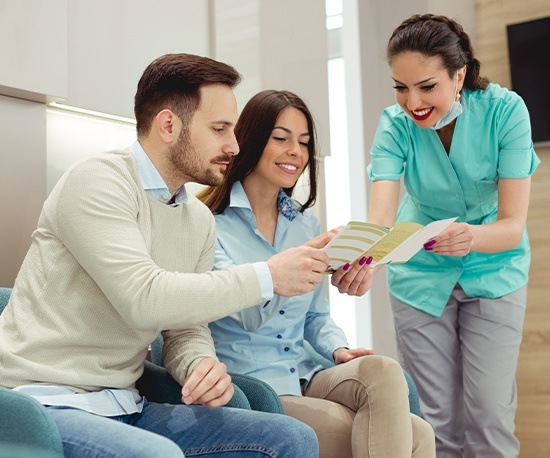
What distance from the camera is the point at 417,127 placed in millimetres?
2582

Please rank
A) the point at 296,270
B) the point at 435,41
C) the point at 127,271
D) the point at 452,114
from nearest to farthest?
the point at 127,271 < the point at 296,270 < the point at 435,41 < the point at 452,114

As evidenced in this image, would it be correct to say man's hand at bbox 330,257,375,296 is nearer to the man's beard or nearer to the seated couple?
the seated couple

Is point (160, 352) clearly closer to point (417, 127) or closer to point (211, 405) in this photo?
point (211, 405)

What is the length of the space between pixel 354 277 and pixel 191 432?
0.59 metres

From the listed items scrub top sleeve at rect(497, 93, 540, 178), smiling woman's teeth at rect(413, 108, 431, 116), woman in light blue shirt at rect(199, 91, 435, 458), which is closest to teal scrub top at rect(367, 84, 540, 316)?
scrub top sleeve at rect(497, 93, 540, 178)

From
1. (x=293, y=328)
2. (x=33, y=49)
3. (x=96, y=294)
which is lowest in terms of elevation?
(x=293, y=328)

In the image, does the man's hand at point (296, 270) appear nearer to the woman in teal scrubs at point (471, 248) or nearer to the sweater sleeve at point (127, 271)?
the sweater sleeve at point (127, 271)

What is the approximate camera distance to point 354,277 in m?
1.92

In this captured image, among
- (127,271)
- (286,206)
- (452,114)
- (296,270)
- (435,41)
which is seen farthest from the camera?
(452,114)

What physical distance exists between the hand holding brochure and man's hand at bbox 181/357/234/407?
363 mm

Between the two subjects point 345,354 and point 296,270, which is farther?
point 345,354

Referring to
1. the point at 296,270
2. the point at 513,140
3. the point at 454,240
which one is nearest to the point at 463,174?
the point at 513,140

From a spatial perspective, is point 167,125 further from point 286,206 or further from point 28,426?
point 28,426

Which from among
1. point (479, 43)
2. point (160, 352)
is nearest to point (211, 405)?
point (160, 352)
